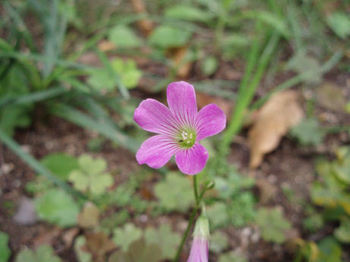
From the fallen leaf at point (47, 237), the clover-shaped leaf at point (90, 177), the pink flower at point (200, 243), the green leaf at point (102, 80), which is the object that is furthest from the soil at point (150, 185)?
the pink flower at point (200, 243)

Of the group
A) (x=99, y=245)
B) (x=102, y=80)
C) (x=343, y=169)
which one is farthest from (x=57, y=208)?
(x=343, y=169)

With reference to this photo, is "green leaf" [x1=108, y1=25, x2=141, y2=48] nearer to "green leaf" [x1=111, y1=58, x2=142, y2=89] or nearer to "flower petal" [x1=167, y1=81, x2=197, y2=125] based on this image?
"green leaf" [x1=111, y1=58, x2=142, y2=89]

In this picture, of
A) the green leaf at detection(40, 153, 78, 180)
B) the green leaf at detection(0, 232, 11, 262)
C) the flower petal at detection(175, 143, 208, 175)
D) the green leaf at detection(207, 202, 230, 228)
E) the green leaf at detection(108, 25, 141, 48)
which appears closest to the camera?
the flower petal at detection(175, 143, 208, 175)

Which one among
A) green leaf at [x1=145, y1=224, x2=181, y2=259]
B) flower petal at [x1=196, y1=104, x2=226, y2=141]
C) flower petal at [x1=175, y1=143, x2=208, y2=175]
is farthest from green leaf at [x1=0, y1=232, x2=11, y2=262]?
flower petal at [x1=196, y1=104, x2=226, y2=141]

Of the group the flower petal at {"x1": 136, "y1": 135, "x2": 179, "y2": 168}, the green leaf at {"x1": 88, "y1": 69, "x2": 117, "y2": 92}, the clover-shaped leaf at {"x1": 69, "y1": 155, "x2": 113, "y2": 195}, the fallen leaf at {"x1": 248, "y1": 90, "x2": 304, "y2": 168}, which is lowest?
the flower petal at {"x1": 136, "y1": 135, "x2": 179, "y2": 168}

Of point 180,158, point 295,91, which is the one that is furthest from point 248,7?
point 180,158

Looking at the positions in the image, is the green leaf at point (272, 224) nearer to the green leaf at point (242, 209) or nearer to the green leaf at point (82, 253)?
the green leaf at point (242, 209)
